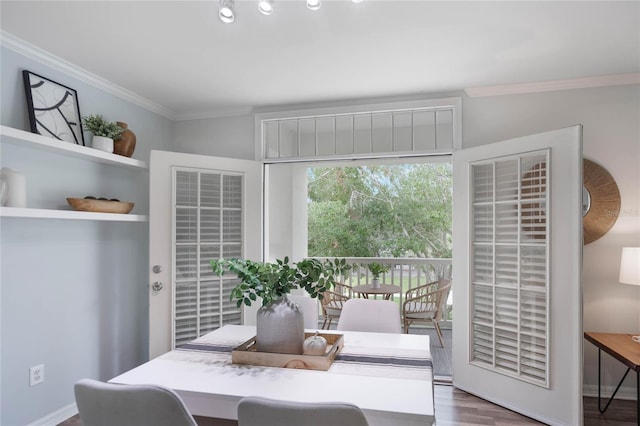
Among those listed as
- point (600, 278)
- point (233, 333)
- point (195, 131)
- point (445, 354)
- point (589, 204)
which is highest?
point (195, 131)

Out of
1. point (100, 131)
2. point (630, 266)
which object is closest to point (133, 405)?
point (100, 131)

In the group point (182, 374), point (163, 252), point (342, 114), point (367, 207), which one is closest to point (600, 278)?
point (342, 114)

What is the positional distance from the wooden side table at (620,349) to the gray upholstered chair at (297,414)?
1.99 m

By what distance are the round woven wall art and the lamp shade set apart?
1.06 feet

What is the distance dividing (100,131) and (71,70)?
1.49 ft

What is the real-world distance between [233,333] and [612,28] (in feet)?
9.17

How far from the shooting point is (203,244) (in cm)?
328

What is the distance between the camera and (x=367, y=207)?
24.0 ft

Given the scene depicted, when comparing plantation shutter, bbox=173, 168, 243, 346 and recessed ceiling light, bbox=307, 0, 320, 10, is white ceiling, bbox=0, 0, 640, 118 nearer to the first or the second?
recessed ceiling light, bbox=307, 0, 320, 10

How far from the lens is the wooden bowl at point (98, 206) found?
2502mm

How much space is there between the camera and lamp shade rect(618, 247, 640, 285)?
96.8 inches

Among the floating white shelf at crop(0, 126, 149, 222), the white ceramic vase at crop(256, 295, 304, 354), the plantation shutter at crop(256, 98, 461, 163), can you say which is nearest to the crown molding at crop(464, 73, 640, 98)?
the plantation shutter at crop(256, 98, 461, 163)

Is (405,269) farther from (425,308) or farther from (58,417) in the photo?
(58,417)

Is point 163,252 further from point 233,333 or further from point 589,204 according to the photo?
point 589,204
